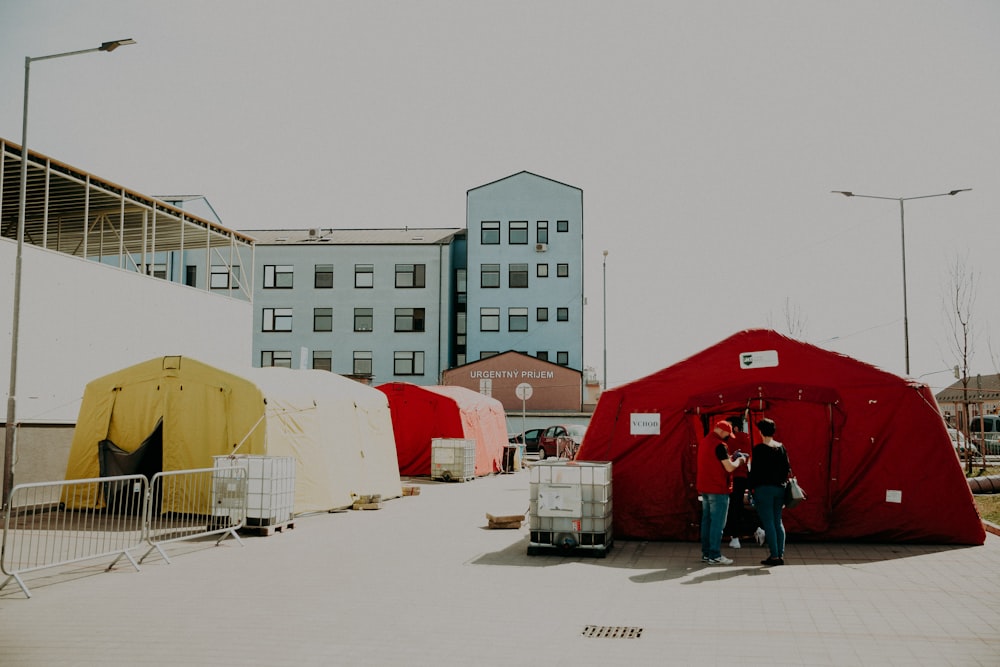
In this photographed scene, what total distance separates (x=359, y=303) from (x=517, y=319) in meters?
10.2

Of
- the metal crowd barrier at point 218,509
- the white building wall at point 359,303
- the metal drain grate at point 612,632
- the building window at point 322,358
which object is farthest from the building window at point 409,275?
the metal drain grate at point 612,632

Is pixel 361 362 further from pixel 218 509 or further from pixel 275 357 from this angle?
pixel 218 509

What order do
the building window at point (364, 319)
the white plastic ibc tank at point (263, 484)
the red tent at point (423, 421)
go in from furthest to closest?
1. the building window at point (364, 319)
2. the red tent at point (423, 421)
3. the white plastic ibc tank at point (263, 484)

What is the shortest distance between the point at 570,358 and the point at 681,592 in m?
44.3

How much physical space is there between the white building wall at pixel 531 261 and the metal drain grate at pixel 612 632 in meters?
45.7

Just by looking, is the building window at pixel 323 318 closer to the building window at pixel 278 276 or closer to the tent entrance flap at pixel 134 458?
the building window at pixel 278 276

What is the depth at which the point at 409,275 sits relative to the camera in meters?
54.3

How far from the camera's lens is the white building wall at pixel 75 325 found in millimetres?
17625

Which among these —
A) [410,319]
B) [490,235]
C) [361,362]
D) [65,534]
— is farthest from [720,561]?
[361,362]

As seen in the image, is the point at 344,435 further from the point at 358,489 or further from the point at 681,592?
the point at 681,592

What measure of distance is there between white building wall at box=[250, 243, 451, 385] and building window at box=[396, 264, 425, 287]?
29 cm

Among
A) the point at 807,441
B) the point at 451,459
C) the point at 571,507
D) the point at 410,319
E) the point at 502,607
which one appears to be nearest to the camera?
the point at 502,607

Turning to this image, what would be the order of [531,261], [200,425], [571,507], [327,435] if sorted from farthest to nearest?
[531,261] < [327,435] < [200,425] < [571,507]

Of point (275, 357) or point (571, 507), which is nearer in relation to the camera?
point (571, 507)
